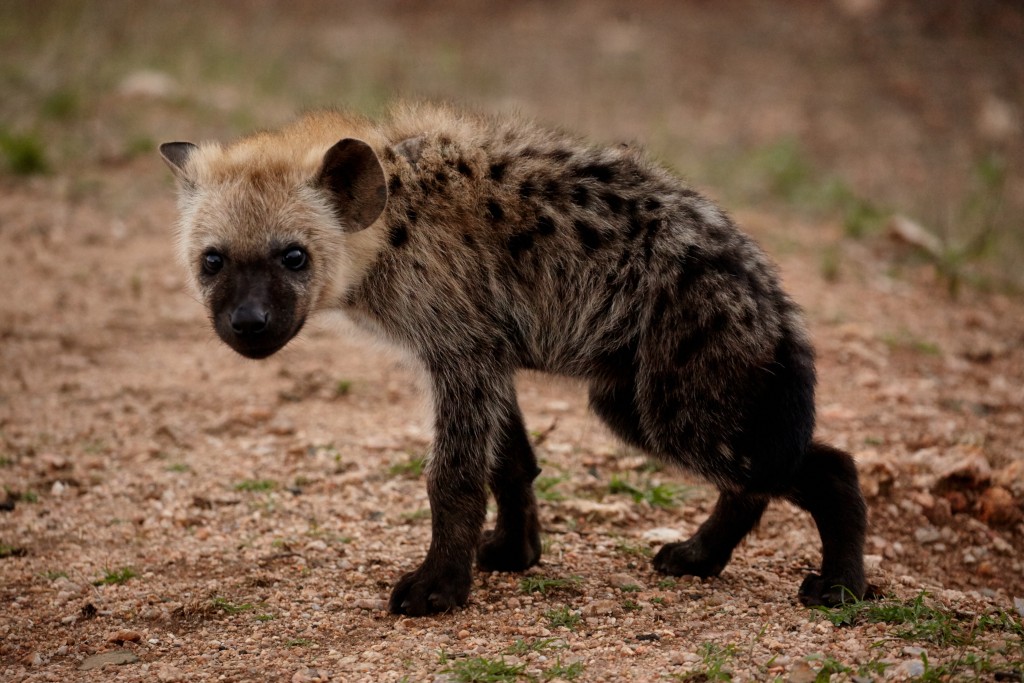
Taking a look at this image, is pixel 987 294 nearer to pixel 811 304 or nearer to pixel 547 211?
pixel 811 304

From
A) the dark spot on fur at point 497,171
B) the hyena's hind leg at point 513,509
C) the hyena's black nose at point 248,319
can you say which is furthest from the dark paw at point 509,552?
the dark spot on fur at point 497,171

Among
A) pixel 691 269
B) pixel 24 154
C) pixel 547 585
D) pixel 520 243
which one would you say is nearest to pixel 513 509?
pixel 547 585

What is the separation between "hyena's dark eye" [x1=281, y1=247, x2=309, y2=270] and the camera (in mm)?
3846

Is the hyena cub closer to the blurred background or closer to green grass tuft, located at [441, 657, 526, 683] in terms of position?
green grass tuft, located at [441, 657, 526, 683]

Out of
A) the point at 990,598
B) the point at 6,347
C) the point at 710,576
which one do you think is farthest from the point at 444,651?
the point at 6,347

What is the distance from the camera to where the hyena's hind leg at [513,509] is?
Answer: 4.18 metres

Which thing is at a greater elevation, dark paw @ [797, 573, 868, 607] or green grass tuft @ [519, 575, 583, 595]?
dark paw @ [797, 573, 868, 607]

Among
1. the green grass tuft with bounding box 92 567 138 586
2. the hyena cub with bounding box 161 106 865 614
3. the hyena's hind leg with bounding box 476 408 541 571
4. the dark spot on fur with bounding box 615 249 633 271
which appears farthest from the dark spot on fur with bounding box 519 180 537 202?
the green grass tuft with bounding box 92 567 138 586

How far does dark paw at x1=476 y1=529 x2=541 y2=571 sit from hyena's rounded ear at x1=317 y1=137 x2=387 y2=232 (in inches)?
53.8

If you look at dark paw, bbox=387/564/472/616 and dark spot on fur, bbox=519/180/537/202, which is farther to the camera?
dark spot on fur, bbox=519/180/537/202

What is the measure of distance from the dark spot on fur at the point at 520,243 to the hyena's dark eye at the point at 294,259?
0.79m

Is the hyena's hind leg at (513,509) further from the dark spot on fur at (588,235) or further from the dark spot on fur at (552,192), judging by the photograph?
the dark spot on fur at (552,192)

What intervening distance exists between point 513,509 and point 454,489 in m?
0.37

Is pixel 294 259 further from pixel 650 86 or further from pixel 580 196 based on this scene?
pixel 650 86
